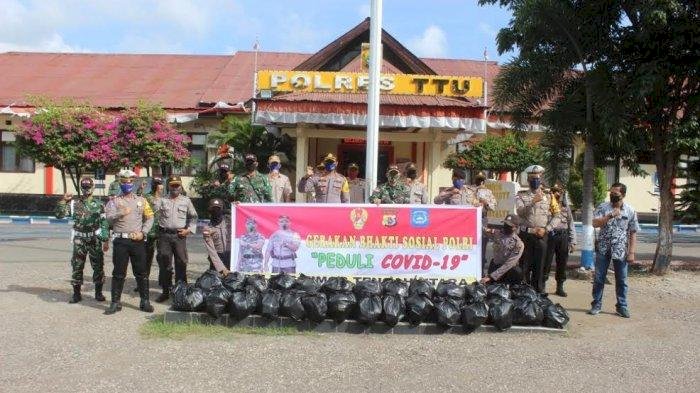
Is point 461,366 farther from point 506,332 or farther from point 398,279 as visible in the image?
point 398,279

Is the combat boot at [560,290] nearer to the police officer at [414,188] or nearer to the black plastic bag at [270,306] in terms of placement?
the police officer at [414,188]

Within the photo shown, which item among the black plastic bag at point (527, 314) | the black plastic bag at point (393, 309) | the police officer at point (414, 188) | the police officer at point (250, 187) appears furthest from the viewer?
the police officer at point (414, 188)

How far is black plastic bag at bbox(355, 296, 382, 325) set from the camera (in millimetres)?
7000

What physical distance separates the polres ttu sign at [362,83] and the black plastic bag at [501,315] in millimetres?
9393

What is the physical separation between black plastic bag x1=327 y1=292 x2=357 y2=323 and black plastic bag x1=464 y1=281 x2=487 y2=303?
4.56 feet

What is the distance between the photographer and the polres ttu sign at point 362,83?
15.8 m

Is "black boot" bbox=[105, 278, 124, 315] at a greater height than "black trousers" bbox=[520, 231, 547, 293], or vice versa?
"black trousers" bbox=[520, 231, 547, 293]

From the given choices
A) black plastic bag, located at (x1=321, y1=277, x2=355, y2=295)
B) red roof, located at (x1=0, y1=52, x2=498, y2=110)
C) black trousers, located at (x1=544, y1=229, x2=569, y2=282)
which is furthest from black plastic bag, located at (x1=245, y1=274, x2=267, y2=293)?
red roof, located at (x1=0, y1=52, x2=498, y2=110)

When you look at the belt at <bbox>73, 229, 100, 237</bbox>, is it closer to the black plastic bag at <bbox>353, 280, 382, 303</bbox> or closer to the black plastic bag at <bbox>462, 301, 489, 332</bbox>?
the black plastic bag at <bbox>353, 280, 382, 303</bbox>

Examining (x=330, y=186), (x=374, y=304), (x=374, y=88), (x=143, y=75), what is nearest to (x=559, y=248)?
(x=330, y=186)

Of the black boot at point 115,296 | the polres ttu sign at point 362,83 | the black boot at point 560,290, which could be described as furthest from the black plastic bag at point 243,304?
the polres ttu sign at point 362,83

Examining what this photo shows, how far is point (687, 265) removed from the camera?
1280 centimetres

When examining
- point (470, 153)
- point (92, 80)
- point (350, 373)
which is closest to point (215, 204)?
point (350, 373)

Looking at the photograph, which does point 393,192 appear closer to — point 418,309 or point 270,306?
point 418,309
